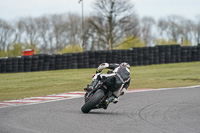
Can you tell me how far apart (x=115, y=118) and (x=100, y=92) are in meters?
0.88

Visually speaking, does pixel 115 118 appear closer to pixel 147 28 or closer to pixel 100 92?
pixel 100 92

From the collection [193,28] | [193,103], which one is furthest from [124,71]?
[193,28]

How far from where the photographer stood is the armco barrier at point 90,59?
23688mm

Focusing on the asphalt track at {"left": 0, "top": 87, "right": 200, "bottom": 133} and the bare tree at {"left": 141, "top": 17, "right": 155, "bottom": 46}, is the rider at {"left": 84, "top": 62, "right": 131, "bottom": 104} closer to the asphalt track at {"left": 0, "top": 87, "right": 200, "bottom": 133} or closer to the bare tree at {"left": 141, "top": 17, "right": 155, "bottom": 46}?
the asphalt track at {"left": 0, "top": 87, "right": 200, "bottom": 133}

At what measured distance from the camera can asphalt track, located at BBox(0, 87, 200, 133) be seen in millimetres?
6355

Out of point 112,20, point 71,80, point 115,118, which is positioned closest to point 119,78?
point 115,118

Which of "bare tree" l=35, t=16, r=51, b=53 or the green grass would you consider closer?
the green grass

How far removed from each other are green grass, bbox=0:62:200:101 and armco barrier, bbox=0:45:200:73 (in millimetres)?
562

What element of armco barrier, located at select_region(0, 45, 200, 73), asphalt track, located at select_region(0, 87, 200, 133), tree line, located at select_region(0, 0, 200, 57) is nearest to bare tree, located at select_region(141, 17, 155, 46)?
tree line, located at select_region(0, 0, 200, 57)

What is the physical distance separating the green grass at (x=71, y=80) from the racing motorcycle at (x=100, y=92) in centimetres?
525

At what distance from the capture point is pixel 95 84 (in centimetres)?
848

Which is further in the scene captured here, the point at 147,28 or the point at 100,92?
the point at 147,28

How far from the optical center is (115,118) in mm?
7570

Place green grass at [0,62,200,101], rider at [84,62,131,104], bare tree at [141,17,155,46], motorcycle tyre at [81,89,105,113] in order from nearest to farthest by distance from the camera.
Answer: motorcycle tyre at [81,89,105,113]
rider at [84,62,131,104]
green grass at [0,62,200,101]
bare tree at [141,17,155,46]
